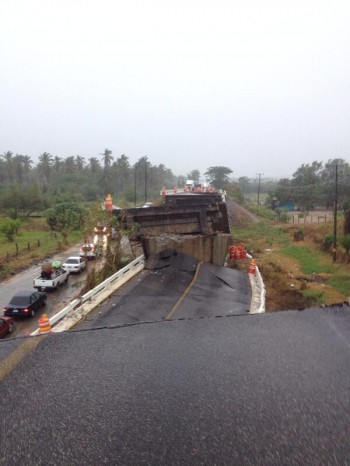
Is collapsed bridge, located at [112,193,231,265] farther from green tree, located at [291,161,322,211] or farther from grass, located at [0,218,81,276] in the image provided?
green tree, located at [291,161,322,211]

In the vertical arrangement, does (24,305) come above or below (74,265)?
below

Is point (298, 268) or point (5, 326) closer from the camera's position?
point (5, 326)

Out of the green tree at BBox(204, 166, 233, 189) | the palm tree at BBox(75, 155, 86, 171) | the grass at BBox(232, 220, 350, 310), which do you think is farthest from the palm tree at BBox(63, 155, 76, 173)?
the grass at BBox(232, 220, 350, 310)

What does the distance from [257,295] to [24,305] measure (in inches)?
310

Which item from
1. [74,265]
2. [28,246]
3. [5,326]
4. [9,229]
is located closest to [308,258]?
[74,265]

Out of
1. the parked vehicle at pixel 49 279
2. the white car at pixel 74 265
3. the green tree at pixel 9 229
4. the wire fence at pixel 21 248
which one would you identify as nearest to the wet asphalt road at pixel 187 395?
the parked vehicle at pixel 49 279

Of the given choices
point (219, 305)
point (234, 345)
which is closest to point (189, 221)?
point (219, 305)

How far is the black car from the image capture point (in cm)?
1114

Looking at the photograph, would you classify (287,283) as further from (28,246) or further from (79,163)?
(79,163)

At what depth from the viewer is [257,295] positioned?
7570 mm

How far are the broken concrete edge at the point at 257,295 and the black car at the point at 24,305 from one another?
7.39m

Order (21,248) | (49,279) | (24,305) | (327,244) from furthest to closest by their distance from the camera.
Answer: (21,248)
(327,244)
(49,279)
(24,305)

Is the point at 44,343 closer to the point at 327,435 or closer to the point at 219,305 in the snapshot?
the point at 327,435

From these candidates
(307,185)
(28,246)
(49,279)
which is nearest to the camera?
(49,279)
